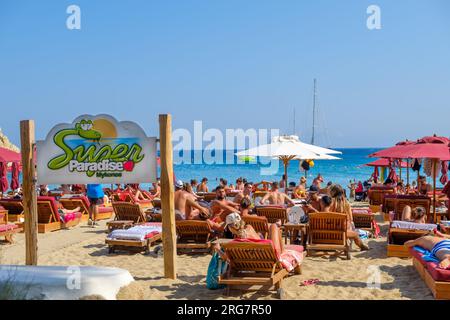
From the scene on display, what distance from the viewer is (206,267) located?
754 cm

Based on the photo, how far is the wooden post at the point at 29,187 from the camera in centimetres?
685

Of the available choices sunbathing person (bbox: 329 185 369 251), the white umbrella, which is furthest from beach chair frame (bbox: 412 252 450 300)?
the white umbrella

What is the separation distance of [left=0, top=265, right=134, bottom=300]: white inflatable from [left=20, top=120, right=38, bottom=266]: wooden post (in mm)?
1640

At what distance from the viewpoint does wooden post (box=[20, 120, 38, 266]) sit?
6.85 m

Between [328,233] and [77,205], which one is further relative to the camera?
[77,205]

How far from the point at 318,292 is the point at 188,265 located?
7.59 feet

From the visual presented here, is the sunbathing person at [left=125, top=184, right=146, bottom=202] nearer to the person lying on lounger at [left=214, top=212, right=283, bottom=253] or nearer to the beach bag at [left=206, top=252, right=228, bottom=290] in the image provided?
the beach bag at [left=206, top=252, right=228, bottom=290]

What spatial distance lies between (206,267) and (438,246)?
324 cm

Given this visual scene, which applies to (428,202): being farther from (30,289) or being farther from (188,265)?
(30,289)

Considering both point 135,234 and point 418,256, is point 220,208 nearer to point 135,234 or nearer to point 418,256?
point 135,234

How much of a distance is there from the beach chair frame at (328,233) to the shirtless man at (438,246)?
3.70 feet

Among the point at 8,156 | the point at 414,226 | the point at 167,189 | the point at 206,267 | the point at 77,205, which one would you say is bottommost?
the point at 206,267

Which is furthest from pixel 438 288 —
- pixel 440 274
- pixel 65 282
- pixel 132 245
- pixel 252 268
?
pixel 132 245

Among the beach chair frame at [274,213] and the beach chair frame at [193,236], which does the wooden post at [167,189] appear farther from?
the beach chair frame at [274,213]
